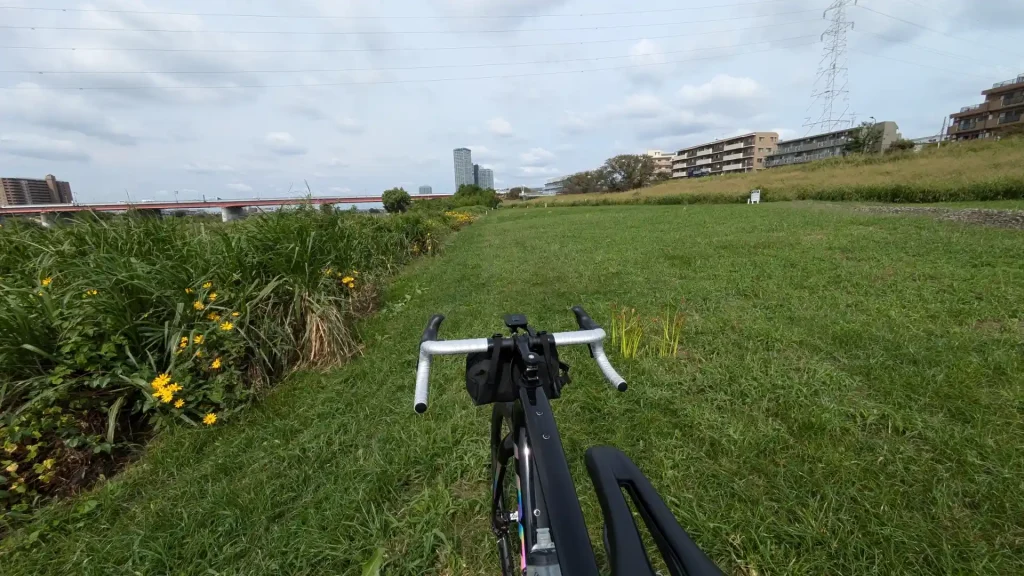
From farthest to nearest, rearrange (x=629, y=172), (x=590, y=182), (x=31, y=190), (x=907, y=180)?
1. (x=590, y=182)
2. (x=629, y=172)
3. (x=907, y=180)
4. (x=31, y=190)

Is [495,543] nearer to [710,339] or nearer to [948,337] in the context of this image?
[710,339]

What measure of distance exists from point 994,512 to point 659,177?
74.5m

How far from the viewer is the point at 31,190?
298 inches

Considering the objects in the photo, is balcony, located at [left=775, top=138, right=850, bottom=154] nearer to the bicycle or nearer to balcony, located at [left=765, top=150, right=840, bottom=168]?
balcony, located at [left=765, top=150, right=840, bottom=168]

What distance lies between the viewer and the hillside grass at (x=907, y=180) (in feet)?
50.5

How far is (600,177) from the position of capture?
67375 mm

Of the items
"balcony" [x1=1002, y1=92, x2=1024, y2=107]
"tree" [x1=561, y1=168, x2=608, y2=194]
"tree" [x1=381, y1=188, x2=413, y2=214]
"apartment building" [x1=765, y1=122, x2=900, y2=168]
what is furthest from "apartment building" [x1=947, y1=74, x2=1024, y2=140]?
"tree" [x1=381, y1=188, x2=413, y2=214]

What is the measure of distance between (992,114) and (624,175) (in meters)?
41.5

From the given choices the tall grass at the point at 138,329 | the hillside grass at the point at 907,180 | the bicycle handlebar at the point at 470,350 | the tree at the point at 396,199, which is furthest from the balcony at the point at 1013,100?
the tall grass at the point at 138,329

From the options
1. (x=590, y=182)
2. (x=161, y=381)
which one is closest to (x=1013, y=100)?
(x=590, y=182)

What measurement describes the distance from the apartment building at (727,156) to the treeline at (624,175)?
11827 mm

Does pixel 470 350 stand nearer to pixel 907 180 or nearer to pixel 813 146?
pixel 907 180

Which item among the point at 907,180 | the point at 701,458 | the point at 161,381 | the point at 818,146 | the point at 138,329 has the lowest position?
the point at 701,458

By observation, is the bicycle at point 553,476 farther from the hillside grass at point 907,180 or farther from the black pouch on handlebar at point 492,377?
the hillside grass at point 907,180
